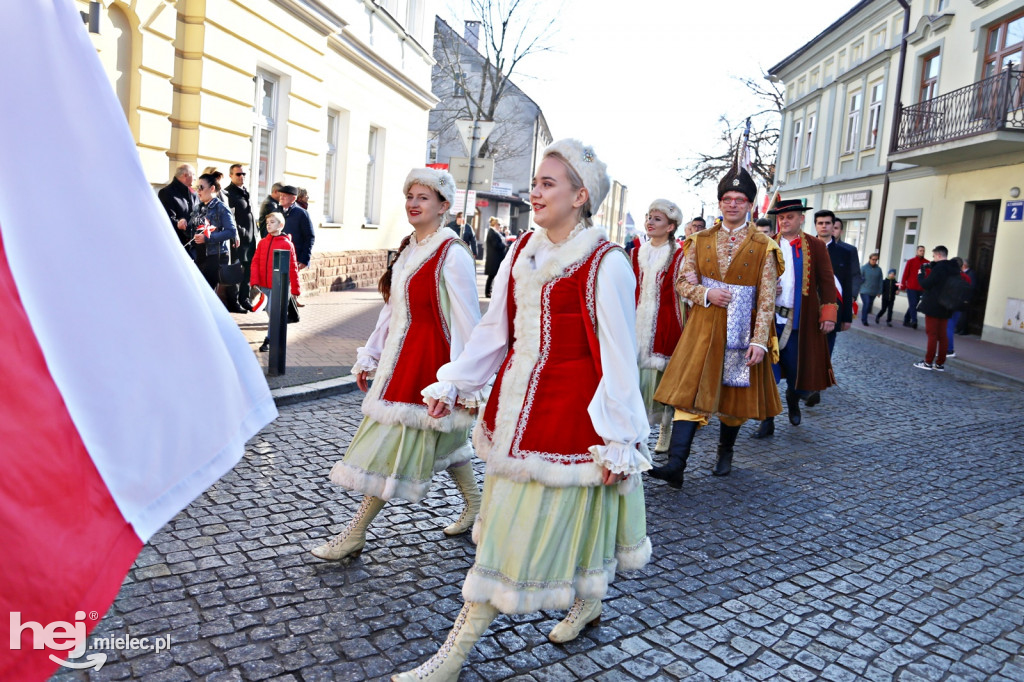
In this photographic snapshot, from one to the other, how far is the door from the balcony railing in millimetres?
1928

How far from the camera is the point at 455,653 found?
278 centimetres

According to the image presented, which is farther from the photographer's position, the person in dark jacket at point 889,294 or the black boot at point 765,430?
the person in dark jacket at point 889,294

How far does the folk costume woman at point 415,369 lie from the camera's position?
370 centimetres

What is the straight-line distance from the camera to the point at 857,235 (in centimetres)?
2745

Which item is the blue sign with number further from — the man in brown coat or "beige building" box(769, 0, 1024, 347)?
the man in brown coat

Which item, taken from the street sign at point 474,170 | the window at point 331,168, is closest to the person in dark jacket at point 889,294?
the street sign at point 474,170

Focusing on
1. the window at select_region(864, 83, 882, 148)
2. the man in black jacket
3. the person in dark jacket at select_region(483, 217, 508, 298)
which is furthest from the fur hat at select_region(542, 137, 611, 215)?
the window at select_region(864, 83, 882, 148)

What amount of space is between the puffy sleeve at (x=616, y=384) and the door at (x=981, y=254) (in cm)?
1921

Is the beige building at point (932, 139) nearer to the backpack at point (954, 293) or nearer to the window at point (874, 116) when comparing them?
the window at point (874, 116)

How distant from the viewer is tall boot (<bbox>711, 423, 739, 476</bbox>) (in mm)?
5797

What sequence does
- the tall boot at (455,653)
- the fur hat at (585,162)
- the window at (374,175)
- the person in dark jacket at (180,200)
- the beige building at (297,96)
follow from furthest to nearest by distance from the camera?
the window at (374,175)
the beige building at (297,96)
the person in dark jacket at (180,200)
the fur hat at (585,162)
the tall boot at (455,653)

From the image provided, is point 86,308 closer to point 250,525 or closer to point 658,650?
point 658,650

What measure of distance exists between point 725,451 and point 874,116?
80.9 ft

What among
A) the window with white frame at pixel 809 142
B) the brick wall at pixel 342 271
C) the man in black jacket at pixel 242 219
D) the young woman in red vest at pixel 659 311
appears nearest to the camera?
the young woman in red vest at pixel 659 311
